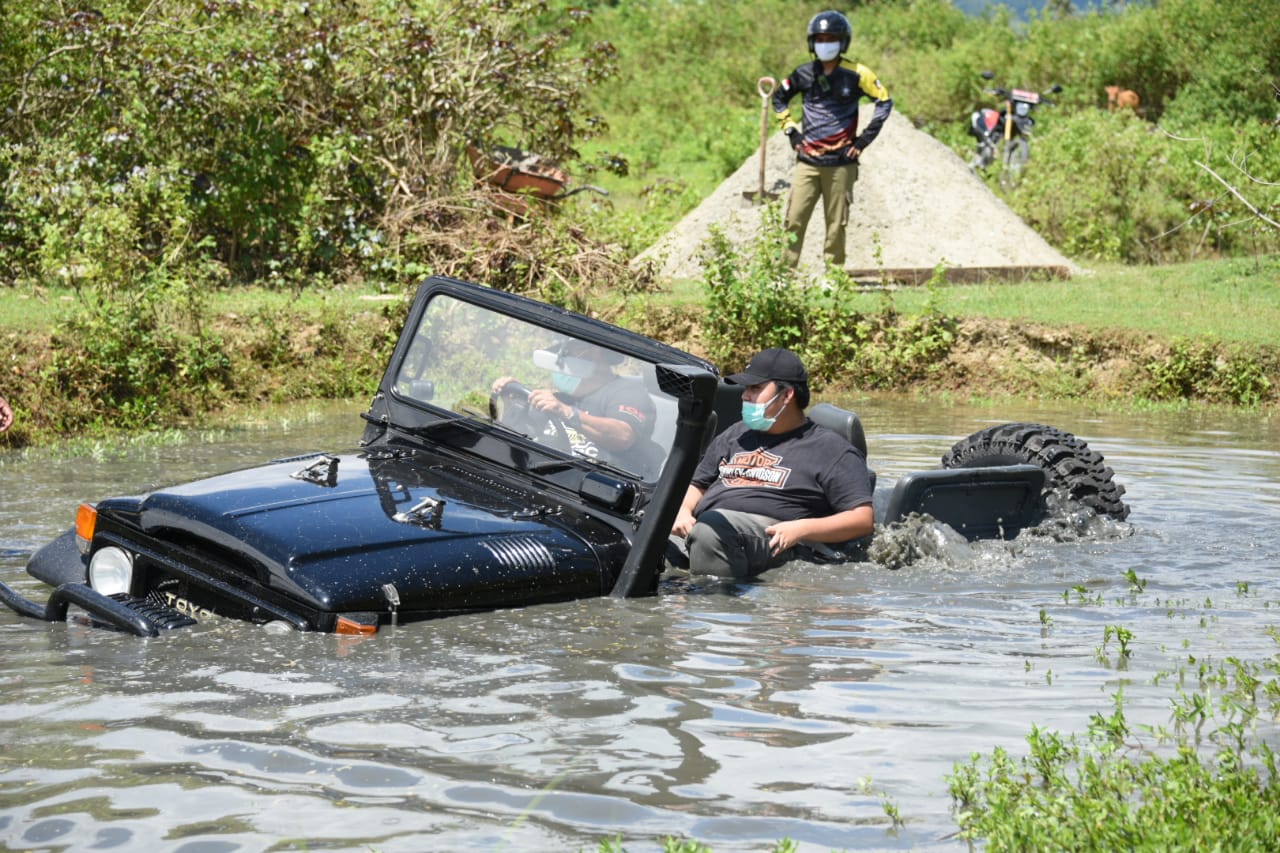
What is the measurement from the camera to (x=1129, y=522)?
8.50 meters

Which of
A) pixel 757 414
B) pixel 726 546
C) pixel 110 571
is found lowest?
pixel 726 546

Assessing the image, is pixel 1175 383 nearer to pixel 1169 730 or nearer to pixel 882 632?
pixel 882 632

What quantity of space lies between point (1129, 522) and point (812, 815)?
5.02 meters

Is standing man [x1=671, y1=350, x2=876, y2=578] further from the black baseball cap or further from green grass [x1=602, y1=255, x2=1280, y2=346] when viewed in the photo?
green grass [x1=602, y1=255, x2=1280, y2=346]

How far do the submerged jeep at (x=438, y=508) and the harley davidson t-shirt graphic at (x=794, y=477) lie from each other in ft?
0.88

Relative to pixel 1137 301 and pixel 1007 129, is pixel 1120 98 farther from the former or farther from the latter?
pixel 1137 301

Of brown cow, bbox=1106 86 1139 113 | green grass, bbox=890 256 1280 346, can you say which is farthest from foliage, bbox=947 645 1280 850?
brown cow, bbox=1106 86 1139 113

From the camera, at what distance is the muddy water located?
3943 millimetres

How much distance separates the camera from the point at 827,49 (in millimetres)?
14070

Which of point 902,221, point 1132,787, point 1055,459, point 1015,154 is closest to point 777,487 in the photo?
point 1055,459

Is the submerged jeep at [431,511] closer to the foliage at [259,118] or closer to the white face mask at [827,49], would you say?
the white face mask at [827,49]

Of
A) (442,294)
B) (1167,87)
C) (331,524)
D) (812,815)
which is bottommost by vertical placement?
(812,815)

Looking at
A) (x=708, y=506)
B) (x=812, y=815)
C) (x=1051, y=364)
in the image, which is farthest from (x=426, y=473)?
(x=1051, y=364)

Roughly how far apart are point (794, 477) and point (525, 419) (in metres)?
1.39
